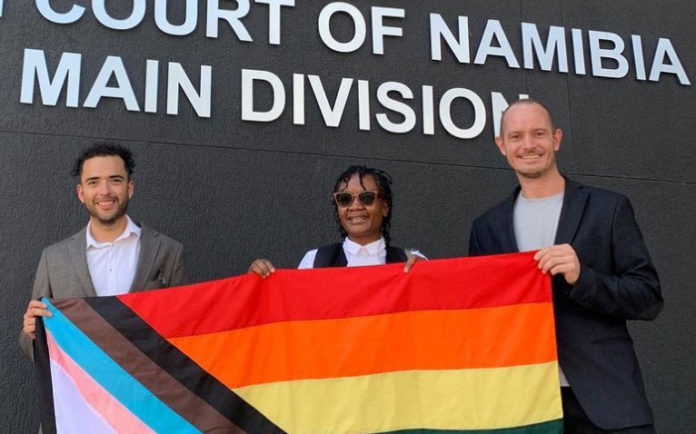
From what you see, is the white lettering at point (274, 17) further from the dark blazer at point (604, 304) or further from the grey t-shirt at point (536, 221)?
the dark blazer at point (604, 304)

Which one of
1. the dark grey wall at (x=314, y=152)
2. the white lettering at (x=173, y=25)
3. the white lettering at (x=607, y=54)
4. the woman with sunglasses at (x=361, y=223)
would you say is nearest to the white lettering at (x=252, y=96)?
the dark grey wall at (x=314, y=152)

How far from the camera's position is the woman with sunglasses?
362 cm

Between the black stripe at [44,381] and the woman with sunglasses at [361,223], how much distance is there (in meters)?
1.32

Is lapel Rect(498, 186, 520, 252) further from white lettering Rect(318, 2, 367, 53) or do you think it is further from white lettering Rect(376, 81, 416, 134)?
white lettering Rect(318, 2, 367, 53)

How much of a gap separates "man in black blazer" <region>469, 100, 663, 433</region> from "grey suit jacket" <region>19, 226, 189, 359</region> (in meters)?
1.60

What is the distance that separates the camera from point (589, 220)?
9.70 ft

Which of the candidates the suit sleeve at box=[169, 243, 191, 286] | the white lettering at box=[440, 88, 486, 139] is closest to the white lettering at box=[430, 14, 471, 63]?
the white lettering at box=[440, 88, 486, 139]

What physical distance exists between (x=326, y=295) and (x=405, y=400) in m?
0.59

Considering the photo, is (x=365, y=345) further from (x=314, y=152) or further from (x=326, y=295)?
(x=314, y=152)

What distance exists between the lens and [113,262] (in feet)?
11.5

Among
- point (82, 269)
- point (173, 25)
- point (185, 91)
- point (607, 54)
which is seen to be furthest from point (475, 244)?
point (607, 54)

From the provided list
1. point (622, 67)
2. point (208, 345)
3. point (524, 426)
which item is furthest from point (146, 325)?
point (622, 67)

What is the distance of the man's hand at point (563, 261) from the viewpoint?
278cm

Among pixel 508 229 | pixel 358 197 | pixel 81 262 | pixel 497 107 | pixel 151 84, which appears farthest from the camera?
pixel 497 107
